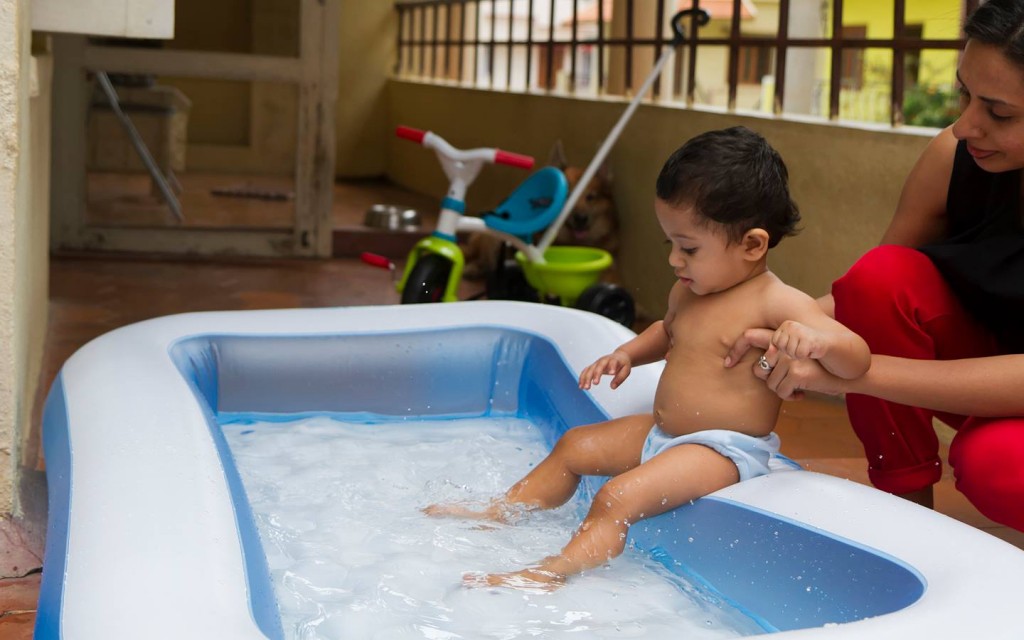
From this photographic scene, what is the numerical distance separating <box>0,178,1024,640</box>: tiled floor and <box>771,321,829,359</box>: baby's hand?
762mm

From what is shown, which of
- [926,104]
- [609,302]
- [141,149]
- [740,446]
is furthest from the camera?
[926,104]

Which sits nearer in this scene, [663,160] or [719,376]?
[719,376]

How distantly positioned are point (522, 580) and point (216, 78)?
152 inches

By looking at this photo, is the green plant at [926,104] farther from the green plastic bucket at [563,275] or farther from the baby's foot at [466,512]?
the baby's foot at [466,512]

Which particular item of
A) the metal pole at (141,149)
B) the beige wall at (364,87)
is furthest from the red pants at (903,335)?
the beige wall at (364,87)

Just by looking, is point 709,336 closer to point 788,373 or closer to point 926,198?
point 788,373

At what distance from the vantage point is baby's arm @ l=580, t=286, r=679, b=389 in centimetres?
189

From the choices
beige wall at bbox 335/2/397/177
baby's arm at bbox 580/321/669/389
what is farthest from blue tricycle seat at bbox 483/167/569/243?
beige wall at bbox 335/2/397/177

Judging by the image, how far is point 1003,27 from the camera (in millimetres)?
1549

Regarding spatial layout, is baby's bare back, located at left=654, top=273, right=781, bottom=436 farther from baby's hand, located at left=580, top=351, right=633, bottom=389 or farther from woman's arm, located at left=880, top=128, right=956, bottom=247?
woman's arm, located at left=880, top=128, right=956, bottom=247

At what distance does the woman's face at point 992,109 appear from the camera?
1.55 m

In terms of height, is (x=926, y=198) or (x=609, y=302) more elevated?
(x=926, y=198)

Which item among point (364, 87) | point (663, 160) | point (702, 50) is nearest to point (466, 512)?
point (663, 160)

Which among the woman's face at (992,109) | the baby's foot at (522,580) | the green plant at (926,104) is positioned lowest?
the baby's foot at (522,580)
